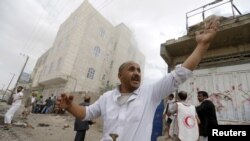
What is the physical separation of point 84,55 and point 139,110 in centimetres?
2565

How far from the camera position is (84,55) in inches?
1027

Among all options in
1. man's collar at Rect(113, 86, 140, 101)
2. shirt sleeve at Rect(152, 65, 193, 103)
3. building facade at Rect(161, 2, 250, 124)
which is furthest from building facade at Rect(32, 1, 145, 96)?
shirt sleeve at Rect(152, 65, 193, 103)

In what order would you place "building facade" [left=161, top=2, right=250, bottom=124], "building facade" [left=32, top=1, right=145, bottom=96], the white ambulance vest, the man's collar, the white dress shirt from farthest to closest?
"building facade" [left=32, top=1, right=145, bottom=96], "building facade" [left=161, top=2, right=250, bottom=124], the white ambulance vest, the man's collar, the white dress shirt

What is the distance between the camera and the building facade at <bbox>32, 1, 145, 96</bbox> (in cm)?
2456

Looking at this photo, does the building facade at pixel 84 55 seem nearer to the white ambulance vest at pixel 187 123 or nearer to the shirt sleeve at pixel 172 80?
the white ambulance vest at pixel 187 123

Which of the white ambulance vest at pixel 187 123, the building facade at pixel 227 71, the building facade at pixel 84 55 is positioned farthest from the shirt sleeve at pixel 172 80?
the building facade at pixel 84 55

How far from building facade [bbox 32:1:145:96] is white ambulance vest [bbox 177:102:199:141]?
71.7 feet

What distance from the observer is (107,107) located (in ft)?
5.11

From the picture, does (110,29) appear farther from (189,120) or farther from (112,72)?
(189,120)

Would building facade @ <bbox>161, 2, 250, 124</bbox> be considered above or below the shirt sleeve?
above

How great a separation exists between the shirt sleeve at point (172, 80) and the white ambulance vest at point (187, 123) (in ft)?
9.13

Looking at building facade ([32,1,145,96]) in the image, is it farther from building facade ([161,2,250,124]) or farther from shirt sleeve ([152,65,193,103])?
shirt sleeve ([152,65,193,103])

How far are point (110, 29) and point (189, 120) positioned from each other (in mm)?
29729

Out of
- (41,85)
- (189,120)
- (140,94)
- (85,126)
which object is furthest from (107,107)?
(41,85)
